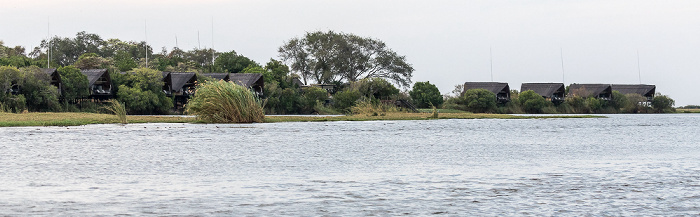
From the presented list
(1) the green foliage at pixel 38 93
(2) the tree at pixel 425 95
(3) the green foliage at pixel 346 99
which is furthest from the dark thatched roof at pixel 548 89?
(1) the green foliage at pixel 38 93

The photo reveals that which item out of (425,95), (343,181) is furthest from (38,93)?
(343,181)

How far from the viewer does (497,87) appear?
256ft

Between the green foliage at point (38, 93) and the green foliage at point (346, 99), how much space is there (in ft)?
77.5

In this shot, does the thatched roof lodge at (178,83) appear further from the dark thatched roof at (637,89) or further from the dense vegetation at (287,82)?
the dark thatched roof at (637,89)

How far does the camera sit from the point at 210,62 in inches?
3642

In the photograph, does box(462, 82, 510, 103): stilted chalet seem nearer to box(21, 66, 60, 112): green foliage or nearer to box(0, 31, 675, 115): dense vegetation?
box(0, 31, 675, 115): dense vegetation

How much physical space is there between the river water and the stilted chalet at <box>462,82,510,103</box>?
206 ft

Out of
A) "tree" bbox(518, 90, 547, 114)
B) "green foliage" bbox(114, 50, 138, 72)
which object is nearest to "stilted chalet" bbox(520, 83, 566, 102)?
"tree" bbox(518, 90, 547, 114)

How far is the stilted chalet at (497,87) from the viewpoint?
77312mm

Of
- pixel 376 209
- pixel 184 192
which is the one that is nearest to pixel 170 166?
pixel 184 192

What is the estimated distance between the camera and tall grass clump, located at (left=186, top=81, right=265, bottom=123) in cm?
2886

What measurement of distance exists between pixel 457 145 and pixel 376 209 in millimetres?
10123

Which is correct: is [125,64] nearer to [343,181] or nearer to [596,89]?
[596,89]

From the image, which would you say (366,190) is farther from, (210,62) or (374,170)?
(210,62)
